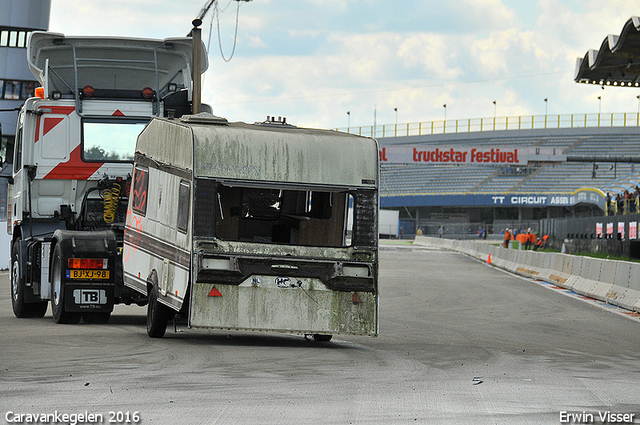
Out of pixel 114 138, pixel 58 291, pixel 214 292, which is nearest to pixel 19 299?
pixel 58 291

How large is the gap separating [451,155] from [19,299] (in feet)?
165

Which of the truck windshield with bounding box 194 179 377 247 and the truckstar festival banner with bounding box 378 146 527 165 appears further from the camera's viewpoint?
the truckstar festival banner with bounding box 378 146 527 165

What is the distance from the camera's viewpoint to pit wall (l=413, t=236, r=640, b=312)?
760 inches

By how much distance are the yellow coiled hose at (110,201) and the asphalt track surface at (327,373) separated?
1.65 meters

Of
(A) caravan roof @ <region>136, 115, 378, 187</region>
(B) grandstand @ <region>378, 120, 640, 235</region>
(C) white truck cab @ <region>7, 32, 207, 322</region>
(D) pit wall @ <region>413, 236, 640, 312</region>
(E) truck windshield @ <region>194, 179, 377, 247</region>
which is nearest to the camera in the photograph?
(A) caravan roof @ <region>136, 115, 378, 187</region>

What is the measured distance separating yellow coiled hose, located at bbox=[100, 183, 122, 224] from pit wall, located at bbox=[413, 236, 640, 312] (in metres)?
10.4

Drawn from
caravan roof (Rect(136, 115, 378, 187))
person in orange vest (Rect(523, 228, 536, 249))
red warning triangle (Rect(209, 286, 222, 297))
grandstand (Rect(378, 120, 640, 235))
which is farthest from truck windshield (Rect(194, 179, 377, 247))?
grandstand (Rect(378, 120, 640, 235))

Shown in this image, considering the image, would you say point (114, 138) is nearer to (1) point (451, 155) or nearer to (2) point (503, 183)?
(1) point (451, 155)

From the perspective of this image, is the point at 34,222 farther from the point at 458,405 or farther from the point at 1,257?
the point at 1,257

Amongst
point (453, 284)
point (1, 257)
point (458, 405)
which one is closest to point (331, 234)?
point (458, 405)

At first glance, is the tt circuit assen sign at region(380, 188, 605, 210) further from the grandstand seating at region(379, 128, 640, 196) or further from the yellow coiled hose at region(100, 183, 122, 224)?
the yellow coiled hose at region(100, 183, 122, 224)

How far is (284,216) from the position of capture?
510 inches

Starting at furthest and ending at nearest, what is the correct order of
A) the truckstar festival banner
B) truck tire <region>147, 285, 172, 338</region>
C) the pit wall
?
1. the truckstar festival banner
2. the pit wall
3. truck tire <region>147, 285, 172, 338</region>

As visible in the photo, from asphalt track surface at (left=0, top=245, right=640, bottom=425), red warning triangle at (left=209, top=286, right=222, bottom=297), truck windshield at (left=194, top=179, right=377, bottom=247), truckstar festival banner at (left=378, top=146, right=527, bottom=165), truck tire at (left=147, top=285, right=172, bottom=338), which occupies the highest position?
truckstar festival banner at (left=378, top=146, right=527, bottom=165)
